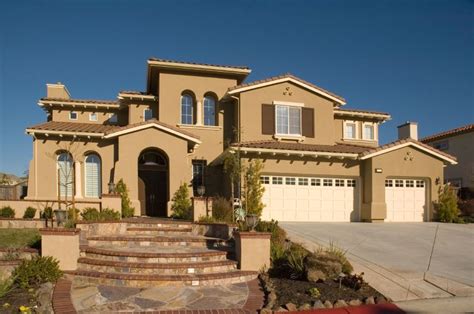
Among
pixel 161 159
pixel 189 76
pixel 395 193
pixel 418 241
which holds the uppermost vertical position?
pixel 189 76

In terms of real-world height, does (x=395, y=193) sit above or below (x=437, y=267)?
above

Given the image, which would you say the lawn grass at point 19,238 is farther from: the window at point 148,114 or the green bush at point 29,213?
the window at point 148,114

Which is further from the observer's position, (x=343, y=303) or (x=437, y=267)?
(x=437, y=267)

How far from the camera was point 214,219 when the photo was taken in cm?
1398

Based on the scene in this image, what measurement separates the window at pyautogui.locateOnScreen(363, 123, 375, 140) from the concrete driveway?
27.7ft

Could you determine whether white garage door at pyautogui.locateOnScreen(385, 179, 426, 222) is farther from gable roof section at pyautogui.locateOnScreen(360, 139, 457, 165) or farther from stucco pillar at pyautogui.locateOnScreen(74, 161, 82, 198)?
stucco pillar at pyautogui.locateOnScreen(74, 161, 82, 198)

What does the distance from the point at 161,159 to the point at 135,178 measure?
2390 millimetres

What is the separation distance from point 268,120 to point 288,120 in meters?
1.23

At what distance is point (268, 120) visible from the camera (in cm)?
2052

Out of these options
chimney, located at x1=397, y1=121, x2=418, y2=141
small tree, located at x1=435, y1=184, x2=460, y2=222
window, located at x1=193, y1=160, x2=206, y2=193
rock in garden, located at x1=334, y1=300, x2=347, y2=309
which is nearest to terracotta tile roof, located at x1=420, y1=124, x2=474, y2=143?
chimney, located at x1=397, y1=121, x2=418, y2=141

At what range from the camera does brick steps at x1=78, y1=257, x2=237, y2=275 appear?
8875 millimetres

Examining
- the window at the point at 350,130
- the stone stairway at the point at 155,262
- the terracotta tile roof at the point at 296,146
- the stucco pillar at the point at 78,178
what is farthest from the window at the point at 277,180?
the stucco pillar at the point at 78,178

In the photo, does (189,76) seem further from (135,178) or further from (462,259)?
(462,259)

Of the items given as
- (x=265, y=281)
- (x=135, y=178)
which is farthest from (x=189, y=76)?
(x=265, y=281)
